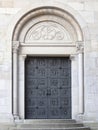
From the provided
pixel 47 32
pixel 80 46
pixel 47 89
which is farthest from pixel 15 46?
pixel 80 46

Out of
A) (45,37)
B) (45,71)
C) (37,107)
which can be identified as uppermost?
(45,37)

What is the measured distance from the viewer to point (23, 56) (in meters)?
16.1

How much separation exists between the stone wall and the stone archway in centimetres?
20

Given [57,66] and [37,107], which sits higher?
[57,66]

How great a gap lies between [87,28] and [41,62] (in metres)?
1.84

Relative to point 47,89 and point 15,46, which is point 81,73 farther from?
point 15,46

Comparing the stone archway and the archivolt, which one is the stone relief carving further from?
the archivolt

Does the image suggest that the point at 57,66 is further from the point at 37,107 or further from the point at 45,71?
the point at 37,107

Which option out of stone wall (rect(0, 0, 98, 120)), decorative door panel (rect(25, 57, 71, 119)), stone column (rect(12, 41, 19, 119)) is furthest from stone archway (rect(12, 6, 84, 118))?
decorative door panel (rect(25, 57, 71, 119))

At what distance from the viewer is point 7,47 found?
15.8 metres

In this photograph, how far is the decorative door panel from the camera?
16328mm

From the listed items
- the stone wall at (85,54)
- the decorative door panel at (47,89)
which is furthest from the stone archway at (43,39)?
the decorative door panel at (47,89)

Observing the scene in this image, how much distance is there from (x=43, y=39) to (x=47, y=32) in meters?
0.26

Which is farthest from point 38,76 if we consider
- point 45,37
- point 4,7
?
point 4,7
